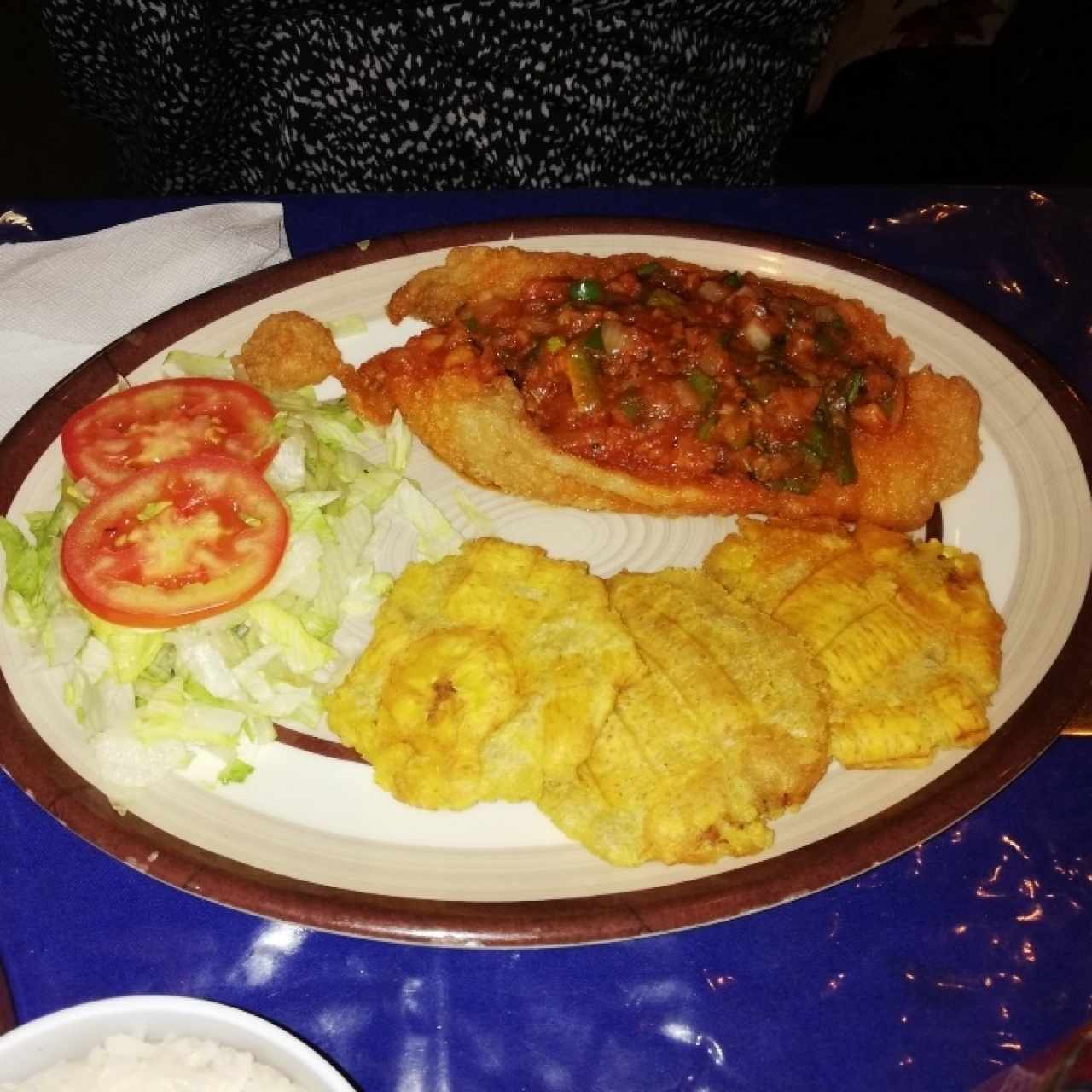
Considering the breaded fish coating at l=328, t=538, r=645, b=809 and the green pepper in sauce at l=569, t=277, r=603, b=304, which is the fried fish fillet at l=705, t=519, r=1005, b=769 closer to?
the breaded fish coating at l=328, t=538, r=645, b=809

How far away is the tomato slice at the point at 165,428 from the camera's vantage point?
2793 millimetres

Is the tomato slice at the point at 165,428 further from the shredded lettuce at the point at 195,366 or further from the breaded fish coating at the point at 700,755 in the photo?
the breaded fish coating at the point at 700,755

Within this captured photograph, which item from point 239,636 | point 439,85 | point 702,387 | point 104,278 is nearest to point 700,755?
point 702,387

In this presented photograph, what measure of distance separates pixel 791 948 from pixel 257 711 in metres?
1.36

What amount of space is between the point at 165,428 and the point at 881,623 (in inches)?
75.5

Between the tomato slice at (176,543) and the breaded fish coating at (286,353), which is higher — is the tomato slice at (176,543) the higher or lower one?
the lower one

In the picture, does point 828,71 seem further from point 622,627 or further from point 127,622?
point 127,622

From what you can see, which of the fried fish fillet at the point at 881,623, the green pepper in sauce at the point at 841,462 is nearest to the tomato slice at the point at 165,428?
the fried fish fillet at the point at 881,623

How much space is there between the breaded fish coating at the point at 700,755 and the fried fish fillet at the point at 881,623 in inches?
3.7

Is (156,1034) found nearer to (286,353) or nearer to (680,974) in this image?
(680,974)

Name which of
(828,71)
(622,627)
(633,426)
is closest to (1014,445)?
(633,426)

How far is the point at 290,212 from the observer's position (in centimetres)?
395

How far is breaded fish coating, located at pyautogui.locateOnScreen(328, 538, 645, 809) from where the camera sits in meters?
2.31

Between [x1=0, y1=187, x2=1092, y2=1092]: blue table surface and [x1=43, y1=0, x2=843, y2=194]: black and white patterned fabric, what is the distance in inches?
111
